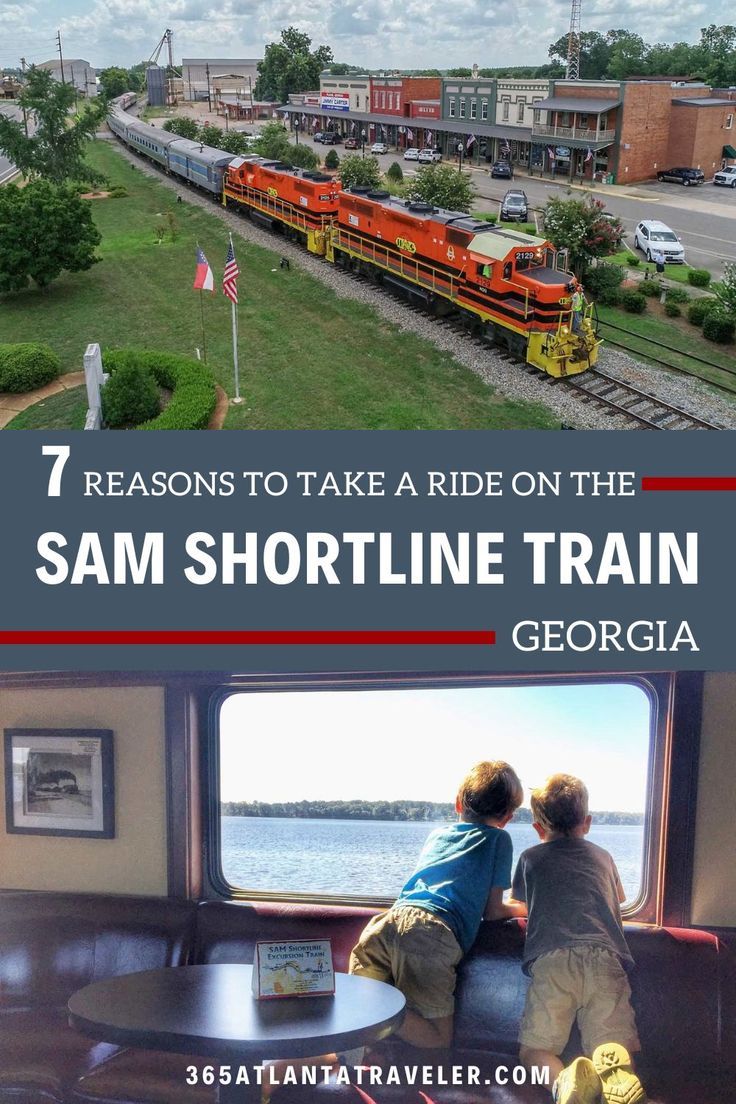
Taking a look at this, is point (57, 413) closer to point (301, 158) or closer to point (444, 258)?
point (444, 258)

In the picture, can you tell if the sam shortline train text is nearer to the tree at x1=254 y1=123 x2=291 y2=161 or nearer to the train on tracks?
the train on tracks

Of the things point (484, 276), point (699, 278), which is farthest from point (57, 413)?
point (699, 278)

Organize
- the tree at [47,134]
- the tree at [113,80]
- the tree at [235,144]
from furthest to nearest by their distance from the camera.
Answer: the tree at [113,80] < the tree at [235,144] < the tree at [47,134]

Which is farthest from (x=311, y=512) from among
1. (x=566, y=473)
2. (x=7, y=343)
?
(x=7, y=343)

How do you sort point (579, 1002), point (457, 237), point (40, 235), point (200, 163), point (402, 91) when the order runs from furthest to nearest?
point (402, 91) → point (200, 163) → point (40, 235) → point (457, 237) → point (579, 1002)

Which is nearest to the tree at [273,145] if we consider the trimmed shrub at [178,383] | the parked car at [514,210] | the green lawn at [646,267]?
the parked car at [514,210]

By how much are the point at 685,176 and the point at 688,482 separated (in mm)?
39890

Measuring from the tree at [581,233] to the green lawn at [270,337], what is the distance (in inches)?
206

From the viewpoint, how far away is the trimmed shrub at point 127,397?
14570 mm

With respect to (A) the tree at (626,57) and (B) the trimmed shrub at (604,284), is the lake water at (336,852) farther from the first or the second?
(A) the tree at (626,57)

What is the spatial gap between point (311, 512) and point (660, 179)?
136 feet

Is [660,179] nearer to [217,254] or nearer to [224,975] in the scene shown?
[217,254]

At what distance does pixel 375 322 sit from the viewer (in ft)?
61.5

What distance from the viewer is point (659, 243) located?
24891 millimetres
